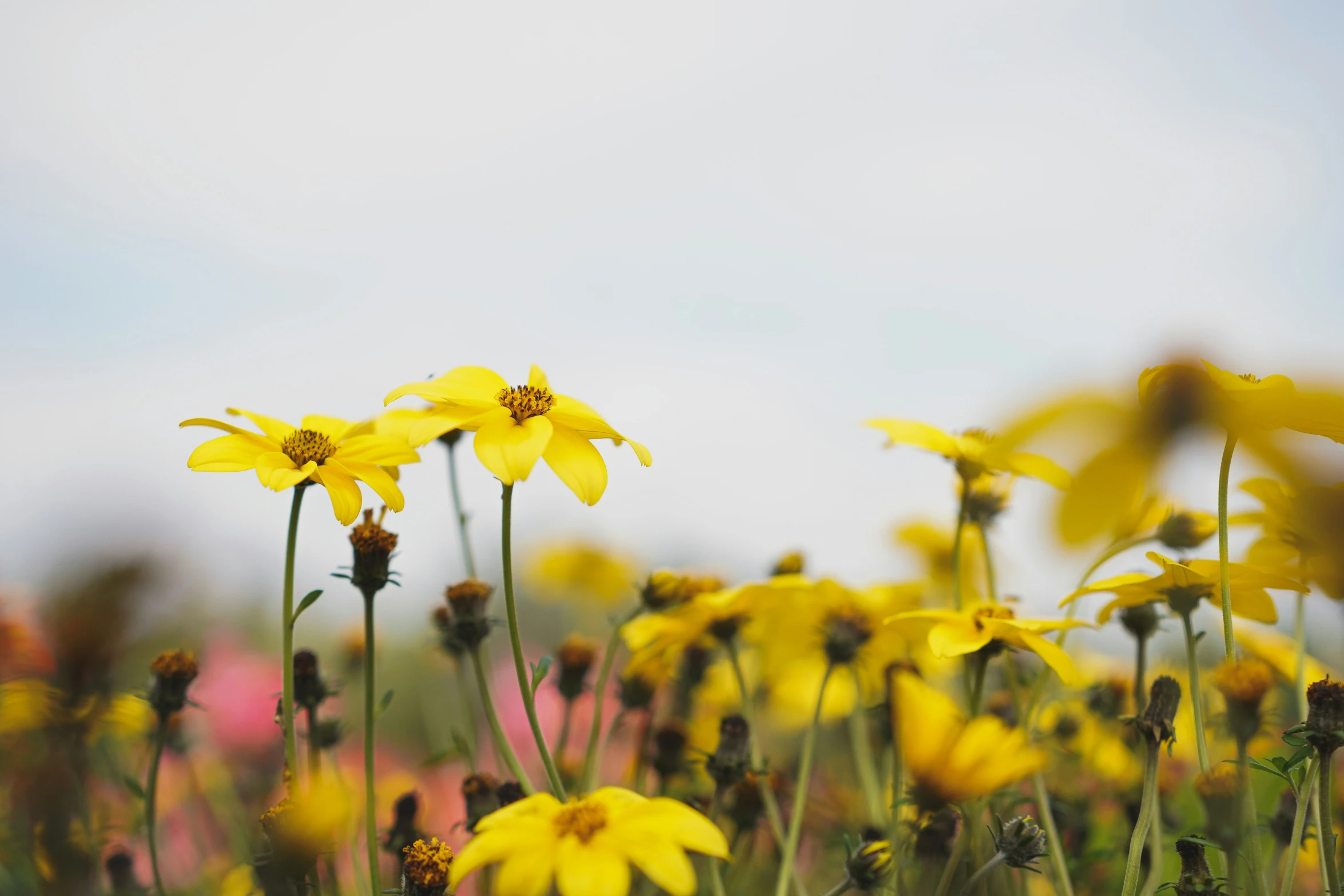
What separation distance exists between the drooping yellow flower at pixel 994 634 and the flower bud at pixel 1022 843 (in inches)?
5.7

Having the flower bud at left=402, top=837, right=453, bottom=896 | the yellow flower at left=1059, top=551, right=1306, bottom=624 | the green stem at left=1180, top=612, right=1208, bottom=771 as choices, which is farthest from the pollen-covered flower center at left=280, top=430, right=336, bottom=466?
the green stem at left=1180, top=612, right=1208, bottom=771

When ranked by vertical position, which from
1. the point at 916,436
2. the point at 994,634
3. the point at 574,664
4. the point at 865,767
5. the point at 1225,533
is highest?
the point at 916,436

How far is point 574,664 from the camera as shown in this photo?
1315mm

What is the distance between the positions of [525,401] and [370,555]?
0.77 feet

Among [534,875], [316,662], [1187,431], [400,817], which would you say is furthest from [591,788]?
[1187,431]

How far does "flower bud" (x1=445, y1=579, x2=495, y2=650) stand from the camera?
3.34 ft

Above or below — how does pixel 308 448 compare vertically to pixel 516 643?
above

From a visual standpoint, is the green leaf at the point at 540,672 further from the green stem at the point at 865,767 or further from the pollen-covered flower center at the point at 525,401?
the green stem at the point at 865,767

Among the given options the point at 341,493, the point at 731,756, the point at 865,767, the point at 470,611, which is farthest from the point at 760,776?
the point at 341,493

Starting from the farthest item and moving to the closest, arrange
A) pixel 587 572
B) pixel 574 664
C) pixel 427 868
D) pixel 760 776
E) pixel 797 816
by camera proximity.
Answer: pixel 587 572 < pixel 574 664 < pixel 760 776 < pixel 797 816 < pixel 427 868

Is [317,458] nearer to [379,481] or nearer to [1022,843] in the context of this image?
[379,481]

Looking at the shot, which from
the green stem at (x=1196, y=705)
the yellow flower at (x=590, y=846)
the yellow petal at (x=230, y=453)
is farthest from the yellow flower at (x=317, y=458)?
the green stem at (x=1196, y=705)

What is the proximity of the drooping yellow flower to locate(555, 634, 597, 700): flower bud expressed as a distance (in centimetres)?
55

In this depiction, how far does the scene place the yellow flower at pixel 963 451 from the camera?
0.94 metres
